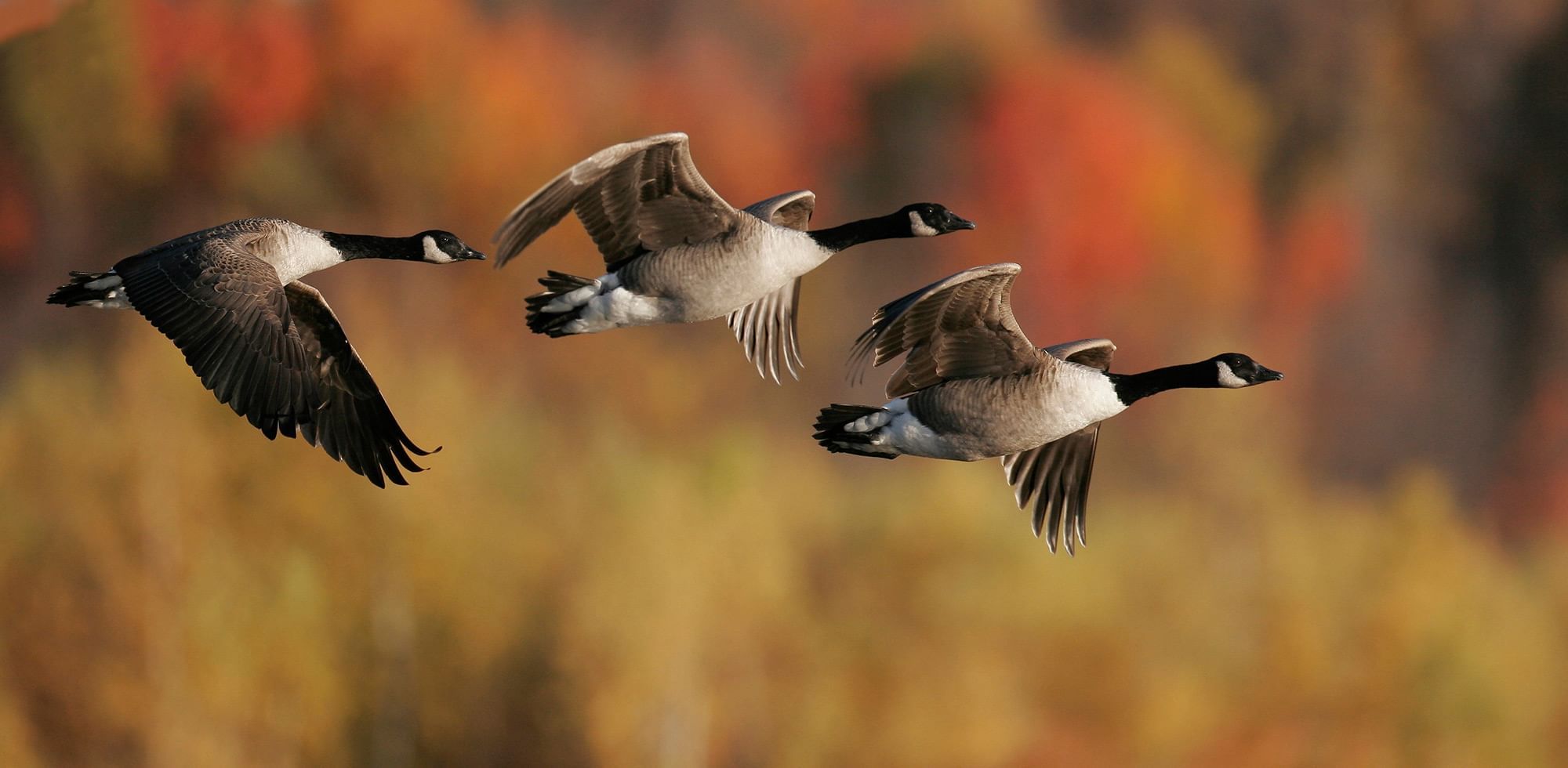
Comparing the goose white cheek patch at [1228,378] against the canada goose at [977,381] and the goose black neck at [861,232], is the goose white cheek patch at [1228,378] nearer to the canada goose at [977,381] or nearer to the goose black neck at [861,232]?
the canada goose at [977,381]

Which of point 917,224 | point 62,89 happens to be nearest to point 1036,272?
point 62,89

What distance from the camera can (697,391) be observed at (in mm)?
30984

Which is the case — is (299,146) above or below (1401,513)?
above

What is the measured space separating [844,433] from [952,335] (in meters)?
0.59

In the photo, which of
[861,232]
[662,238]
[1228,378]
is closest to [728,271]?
[662,238]

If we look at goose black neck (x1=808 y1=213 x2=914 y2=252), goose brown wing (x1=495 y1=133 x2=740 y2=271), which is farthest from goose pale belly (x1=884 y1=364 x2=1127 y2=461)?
goose brown wing (x1=495 y1=133 x2=740 y2=271)

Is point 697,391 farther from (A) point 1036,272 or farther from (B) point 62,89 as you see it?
(B) point 62,89

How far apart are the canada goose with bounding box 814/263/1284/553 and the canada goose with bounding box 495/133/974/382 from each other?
1.50 feet

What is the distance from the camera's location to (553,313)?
7227mm

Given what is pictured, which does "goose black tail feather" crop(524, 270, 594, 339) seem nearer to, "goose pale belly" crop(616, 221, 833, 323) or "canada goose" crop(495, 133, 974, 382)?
"canada goose" crop(495, 133, 974, 382)

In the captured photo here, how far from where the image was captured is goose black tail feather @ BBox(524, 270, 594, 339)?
7.19 metres

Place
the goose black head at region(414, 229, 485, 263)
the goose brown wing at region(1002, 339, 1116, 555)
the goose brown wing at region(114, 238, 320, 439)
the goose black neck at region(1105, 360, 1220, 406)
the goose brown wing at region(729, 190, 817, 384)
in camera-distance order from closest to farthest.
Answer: the goose brown wing at region(114, 238, 320, 439) → the goose black neck at region(1105, 360, 1220, 406) → the goose brown wing at region(1002, 339, 1116, 555) → the goose black head at region(414, 229, 485, 263) → the goose brown wing at region(729, 190, 817, 384)

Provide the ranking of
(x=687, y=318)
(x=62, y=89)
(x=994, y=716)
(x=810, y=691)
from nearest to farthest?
(x=687, y=318) < (x=994, y=716) < (x=810, y=691) < (x=62, y=89)

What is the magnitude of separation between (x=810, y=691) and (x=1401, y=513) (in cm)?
1300
